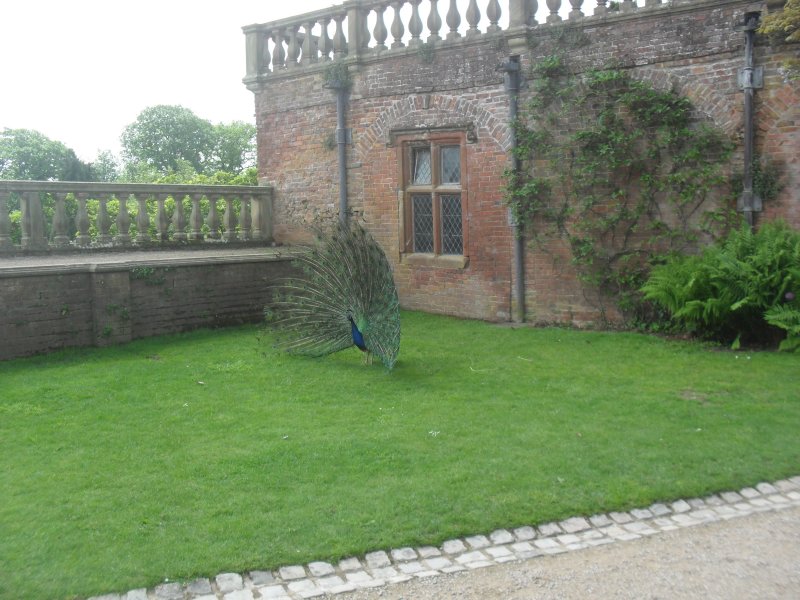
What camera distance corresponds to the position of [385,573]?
4723mm

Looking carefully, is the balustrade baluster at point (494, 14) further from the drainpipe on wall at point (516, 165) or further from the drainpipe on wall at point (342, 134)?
the drainpipe on wall at point (342, 134)

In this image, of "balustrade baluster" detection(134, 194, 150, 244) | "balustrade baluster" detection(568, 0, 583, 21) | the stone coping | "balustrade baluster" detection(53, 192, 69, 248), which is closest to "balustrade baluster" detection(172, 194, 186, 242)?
the stone coping

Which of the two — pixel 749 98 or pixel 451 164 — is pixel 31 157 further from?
pixel 749 98

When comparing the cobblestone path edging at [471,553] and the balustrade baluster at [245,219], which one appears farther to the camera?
the balustrade baluster at [245,219]

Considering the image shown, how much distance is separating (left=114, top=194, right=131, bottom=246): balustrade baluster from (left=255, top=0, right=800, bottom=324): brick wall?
8.88 ft

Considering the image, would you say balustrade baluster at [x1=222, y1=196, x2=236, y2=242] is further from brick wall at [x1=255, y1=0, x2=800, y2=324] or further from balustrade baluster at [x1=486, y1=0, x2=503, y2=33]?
balustrade baluster at [x1=486, y1=0, x2=503, y2=33]

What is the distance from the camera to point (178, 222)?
13.8 meters

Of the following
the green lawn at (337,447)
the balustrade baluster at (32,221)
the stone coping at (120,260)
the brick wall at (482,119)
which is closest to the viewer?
the green lawn at (337,447)

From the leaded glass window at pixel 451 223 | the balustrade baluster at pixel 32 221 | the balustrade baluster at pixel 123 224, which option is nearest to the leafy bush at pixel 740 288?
the leaded glass window at pixel 451 223

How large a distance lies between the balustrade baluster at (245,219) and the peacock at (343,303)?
5153 mm

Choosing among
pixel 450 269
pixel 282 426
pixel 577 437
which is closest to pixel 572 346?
pixel 450 269

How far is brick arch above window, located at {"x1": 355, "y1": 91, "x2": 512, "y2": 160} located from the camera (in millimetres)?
12585

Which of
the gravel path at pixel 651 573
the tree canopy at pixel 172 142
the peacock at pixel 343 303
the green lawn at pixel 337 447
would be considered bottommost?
the gravel path at pixel 651 573

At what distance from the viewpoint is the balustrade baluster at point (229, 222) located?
14.7 meters
